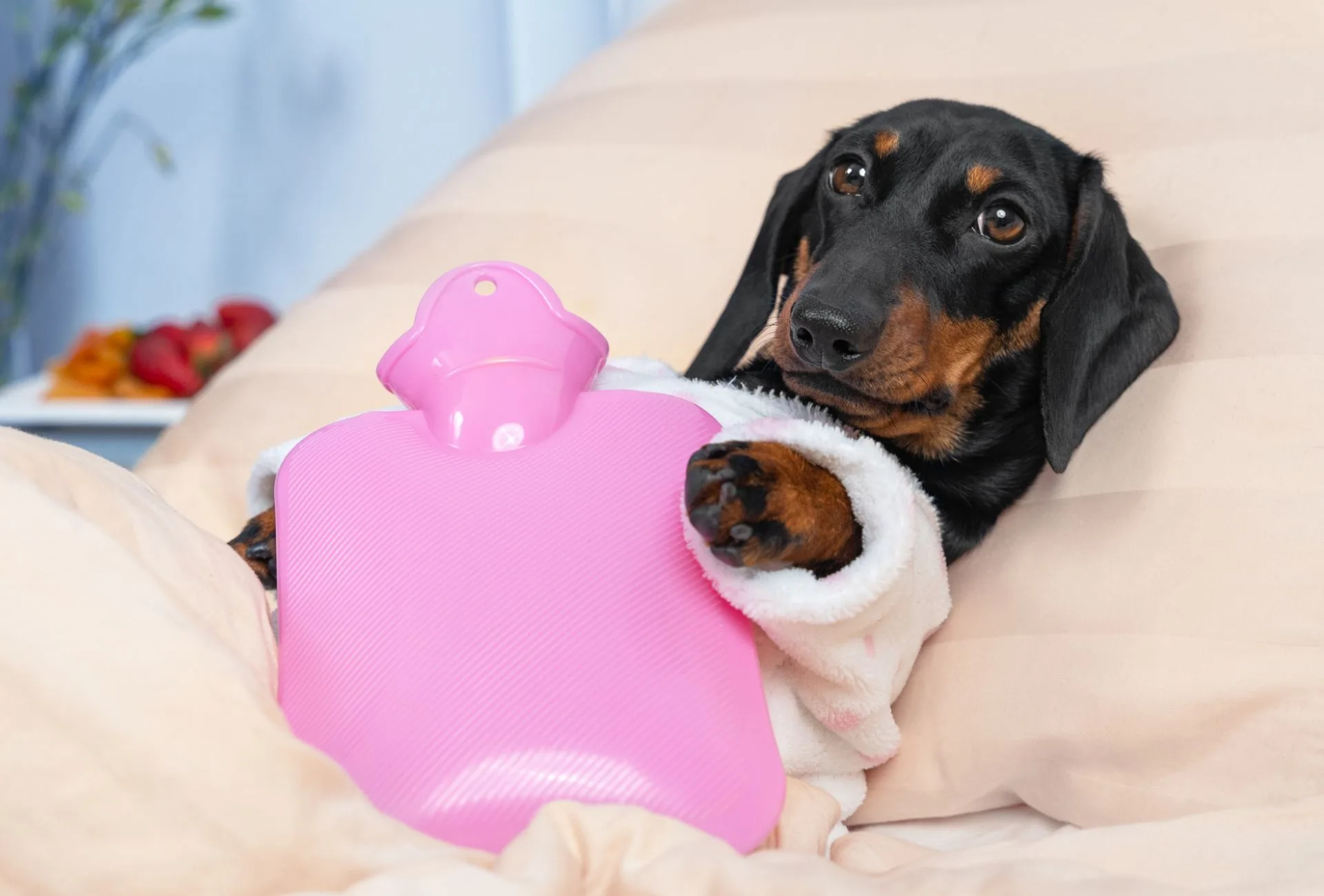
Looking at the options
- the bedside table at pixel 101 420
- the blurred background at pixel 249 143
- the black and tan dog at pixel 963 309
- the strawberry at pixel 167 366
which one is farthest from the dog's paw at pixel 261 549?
the blurred background at pixel 249 143

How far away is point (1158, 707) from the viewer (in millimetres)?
1140

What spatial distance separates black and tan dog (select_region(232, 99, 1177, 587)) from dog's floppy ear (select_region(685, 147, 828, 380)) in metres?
0.01

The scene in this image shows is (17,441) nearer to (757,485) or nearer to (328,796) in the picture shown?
(328,796)

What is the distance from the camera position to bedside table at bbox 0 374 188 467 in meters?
2.67

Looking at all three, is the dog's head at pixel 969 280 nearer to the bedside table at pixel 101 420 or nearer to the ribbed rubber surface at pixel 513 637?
the ribbed rubber surface at pixel 513 637

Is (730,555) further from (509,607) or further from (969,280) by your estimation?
(969,280)

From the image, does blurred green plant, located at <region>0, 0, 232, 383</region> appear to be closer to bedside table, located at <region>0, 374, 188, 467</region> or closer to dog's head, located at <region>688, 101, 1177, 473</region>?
bedside table, located at <region>0, 374, 188, 467</region>

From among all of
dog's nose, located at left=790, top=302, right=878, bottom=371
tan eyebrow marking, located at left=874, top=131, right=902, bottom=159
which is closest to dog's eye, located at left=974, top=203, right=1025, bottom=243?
tan eyebrow marking, located at left=874, top=131, right=902, bottom=159

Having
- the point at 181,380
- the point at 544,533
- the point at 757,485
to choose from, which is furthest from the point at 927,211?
the point at 181,380

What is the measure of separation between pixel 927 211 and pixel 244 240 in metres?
2.57

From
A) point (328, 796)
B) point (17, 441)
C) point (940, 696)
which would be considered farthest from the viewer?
point (940, 696)

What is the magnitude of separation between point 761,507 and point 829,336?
0.23 meters

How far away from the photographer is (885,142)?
135 centimetres

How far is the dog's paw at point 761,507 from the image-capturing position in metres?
0.97
